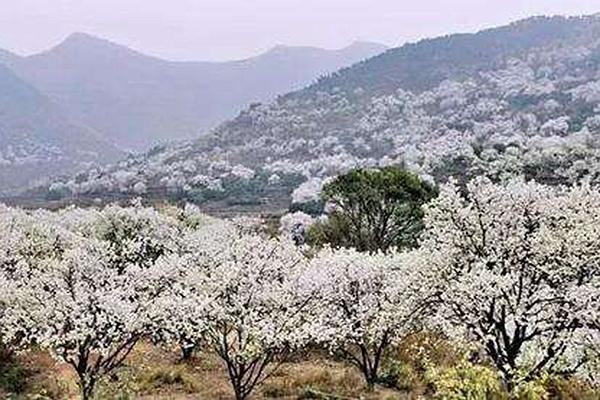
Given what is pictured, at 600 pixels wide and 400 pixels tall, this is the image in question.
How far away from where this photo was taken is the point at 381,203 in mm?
64188

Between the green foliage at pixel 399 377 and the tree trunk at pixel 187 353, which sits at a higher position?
the tree trunk at pixel 187 353

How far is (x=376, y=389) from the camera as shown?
32.3 m

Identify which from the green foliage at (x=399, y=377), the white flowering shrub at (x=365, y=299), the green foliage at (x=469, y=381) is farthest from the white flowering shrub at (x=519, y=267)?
the green foliage at (x=469, y=381)

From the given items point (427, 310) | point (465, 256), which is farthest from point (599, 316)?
point (427, 310)

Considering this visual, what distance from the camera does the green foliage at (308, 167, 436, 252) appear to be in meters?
63.5

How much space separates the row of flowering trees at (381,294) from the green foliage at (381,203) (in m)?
28.7

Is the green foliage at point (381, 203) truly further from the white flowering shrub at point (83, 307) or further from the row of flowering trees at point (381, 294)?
the white flowering shrub at point (83, 307)

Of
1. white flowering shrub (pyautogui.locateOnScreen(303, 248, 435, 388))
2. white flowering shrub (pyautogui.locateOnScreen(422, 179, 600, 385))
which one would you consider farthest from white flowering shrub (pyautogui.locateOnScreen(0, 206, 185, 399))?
white flowering shrub (pyautogui.locateOnScreen(422, 179, 600, 385))

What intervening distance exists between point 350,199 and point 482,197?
38966mm

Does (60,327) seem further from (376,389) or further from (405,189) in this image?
(405,189)

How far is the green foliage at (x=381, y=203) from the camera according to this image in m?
63.5

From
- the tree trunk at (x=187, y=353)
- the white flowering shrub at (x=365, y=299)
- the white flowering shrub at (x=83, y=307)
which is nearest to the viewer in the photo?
the white flowering shrub at (x=83, y=307)

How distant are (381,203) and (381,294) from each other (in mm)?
32224

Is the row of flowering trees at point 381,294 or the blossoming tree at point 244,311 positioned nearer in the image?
the row of flowering trees at point 381,294
